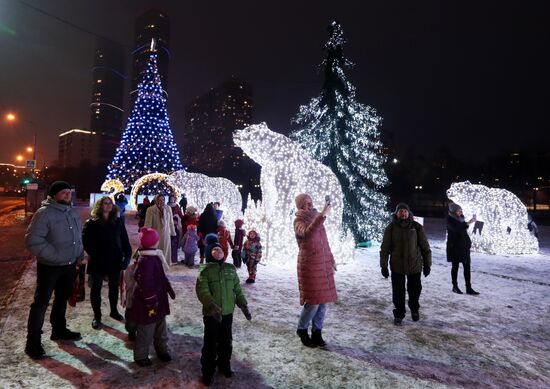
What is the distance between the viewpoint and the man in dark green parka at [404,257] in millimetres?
4883

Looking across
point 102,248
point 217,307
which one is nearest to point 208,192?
point 102,248

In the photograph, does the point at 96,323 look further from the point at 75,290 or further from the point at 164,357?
the point at 164,357

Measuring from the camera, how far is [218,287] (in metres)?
3.35

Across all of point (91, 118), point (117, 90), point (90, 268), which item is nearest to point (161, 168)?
point (90, 268)

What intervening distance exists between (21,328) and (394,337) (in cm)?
451

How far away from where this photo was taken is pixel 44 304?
3.65m

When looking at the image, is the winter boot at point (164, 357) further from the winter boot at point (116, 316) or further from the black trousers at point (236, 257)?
the black trousers at point (236, 257)

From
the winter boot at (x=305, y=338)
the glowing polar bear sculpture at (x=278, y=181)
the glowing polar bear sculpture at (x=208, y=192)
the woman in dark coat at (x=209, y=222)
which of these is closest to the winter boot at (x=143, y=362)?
the winter boot at (x=305, y=338)

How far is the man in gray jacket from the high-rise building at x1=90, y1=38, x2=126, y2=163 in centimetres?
9514

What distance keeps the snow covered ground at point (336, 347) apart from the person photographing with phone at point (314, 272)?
242 millimetres

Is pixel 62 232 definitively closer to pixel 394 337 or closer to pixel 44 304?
pixel 44 304

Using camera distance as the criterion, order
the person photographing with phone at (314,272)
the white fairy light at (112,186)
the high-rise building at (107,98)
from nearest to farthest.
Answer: the person photographing with phone at (314,272) → the white fairy light at (112,186) → the high-rise building at (107,98)

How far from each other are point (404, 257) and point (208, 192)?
11728 millimetres

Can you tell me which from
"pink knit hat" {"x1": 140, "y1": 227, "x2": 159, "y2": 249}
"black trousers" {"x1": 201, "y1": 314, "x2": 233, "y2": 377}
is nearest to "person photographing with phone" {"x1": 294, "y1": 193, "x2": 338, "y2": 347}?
"black trousers" {"x1": 201, "y1": 314, "x2": 233, "y2": 377}
